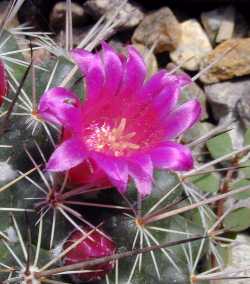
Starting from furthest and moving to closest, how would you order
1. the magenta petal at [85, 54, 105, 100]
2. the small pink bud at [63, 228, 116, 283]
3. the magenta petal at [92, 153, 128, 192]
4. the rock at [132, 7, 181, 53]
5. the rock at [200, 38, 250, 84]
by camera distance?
1. the rock at [132, 7, 181, 53]
2. the rock at [200, 38, 250, 84]
3. the small pink bud at [63, 228, 116, 283]
4. the magenta petal at [85, 54, 105, 100]
5. the magenta petal at [92, 153, 128, 192]

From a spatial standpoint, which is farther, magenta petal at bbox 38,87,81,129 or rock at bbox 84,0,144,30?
rock at bbox 84,0,144,30

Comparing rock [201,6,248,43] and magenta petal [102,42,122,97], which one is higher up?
magenta petal [102,42,122,97]

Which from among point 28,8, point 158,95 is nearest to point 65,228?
point 158,95

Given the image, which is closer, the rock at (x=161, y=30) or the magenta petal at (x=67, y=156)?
the magenta petal at (x=67, y=156)

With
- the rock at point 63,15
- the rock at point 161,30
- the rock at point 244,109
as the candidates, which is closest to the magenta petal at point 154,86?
the rock at point 244,109

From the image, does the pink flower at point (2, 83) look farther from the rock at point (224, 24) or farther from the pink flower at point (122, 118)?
the rock at point (224, 24)

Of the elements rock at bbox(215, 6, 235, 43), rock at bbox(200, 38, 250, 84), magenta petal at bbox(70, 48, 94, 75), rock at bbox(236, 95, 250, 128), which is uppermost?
magenta petal at bbox(70, 48, 94, 75)

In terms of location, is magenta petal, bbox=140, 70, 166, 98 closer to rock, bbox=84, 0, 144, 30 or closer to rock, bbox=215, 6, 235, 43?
rock, bbox=84, 0, 144, 30

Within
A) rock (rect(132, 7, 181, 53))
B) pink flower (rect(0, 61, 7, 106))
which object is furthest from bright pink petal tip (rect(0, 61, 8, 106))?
rock (rect(132, 7, 181, 53))
